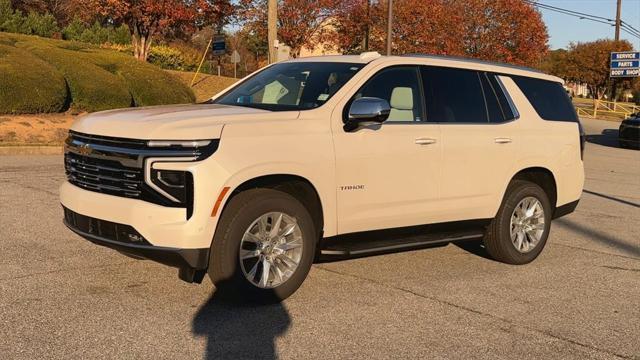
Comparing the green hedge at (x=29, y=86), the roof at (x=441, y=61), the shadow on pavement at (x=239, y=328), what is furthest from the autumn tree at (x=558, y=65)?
the shadow on pavement at (x=239, y=328)

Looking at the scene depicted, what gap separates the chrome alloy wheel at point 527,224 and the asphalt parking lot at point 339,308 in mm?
241

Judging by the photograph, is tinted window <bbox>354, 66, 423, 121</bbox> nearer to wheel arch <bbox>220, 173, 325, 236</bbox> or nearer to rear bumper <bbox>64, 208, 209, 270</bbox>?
wheel arch <bbox>220, 173, 325, 236</bbox>

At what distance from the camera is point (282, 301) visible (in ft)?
16.8

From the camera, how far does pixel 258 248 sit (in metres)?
4.89

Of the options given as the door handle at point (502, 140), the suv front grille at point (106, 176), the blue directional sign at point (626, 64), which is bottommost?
the suv front grille at point (106, 176)

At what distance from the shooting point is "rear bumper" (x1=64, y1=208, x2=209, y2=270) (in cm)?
447

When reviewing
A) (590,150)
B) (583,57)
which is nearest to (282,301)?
(590,150)

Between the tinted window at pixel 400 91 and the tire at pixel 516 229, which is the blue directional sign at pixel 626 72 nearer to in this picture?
the tire at pixel 516 229

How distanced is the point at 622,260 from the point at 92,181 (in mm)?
5482

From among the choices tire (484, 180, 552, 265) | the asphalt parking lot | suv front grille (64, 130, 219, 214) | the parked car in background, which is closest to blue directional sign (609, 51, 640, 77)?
the parked car in background

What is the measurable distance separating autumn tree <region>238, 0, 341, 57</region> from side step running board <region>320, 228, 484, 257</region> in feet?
114

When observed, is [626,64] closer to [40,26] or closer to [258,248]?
[40,26]

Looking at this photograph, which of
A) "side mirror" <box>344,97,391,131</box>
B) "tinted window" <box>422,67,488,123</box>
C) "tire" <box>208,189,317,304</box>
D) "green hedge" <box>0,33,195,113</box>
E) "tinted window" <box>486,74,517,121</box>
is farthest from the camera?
"green hedge" <box>0,33,195,113</box>

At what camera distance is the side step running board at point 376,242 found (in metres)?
5.31
